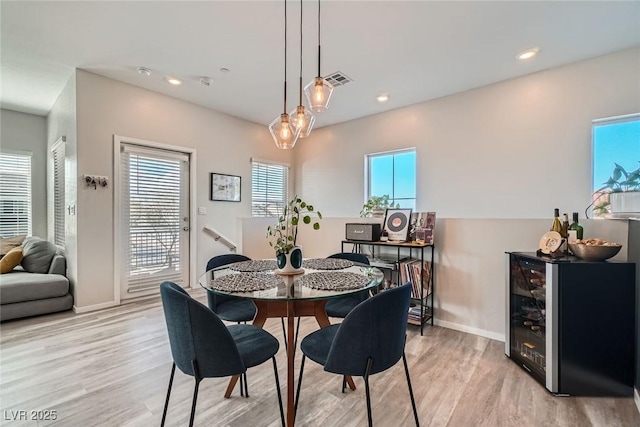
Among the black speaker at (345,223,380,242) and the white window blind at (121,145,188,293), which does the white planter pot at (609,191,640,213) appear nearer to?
the black speaker at (345,223,380,242)

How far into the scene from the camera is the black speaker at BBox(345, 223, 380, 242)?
3.25 m

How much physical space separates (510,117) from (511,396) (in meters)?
2.55

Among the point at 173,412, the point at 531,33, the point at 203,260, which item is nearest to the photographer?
the point at 173,412

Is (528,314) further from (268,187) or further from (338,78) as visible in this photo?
(268,187)

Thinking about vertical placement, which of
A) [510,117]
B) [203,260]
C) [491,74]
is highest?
[491,74]

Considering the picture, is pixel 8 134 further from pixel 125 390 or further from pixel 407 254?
pixel 407 254

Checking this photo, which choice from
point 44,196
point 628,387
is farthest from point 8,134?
point 628,387

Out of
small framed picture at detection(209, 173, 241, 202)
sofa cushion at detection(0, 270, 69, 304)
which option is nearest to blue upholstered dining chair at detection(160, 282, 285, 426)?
sofa cushion at detection(0, 270, 69, 304)

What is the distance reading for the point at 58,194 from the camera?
390 cm

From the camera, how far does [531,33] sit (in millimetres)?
2236

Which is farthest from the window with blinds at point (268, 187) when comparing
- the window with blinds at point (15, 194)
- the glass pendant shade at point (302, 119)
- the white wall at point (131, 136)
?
the window with blinds at point (15, 194)

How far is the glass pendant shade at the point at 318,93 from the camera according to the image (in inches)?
70.8

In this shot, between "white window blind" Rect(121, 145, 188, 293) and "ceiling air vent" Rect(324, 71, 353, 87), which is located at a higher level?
"ceiling air vent" Rect(324, 71, 353, 87)

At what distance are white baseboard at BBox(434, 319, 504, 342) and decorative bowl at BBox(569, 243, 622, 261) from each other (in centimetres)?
117
